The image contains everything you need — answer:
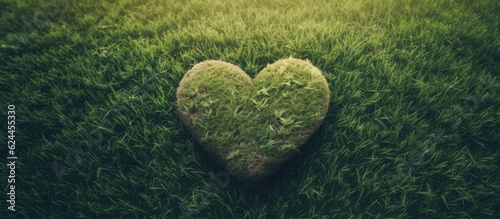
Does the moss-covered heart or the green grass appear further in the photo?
the green grass

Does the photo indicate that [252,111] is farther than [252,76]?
No

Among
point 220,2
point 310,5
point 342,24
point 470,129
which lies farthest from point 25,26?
point 470,129

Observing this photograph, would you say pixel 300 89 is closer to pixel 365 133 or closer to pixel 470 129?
pixel 365 133

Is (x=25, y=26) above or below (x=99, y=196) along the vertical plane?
above
